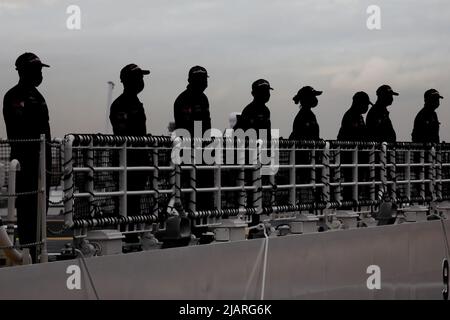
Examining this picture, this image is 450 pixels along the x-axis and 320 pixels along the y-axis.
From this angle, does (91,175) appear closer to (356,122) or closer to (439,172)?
(356,122)

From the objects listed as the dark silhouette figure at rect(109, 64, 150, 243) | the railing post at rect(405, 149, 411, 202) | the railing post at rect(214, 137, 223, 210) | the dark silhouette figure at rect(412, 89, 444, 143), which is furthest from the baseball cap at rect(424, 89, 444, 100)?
the dark silhouette figure at rect(109, 64, 150, 243)

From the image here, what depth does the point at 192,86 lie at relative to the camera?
15094mm

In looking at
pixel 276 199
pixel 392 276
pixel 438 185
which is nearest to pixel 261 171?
pixel 276 199

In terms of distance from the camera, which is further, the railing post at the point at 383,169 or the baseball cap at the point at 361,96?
the baseball cap at the point at 361,96

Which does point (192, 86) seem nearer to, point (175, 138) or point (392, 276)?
point (175, 138)

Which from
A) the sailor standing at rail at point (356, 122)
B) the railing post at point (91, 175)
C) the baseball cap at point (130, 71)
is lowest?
the railing post at point (91, 175)

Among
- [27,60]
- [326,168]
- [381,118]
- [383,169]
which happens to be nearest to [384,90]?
[381,118]

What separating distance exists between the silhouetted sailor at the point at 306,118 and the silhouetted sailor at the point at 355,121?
2.05m

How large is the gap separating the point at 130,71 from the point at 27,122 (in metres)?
2.23

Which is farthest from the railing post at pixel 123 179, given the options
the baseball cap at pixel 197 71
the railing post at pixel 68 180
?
the baseball cap at pixel 197 71

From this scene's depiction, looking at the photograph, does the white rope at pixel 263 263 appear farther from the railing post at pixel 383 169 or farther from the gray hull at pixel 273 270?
the railing post at pixel 383 169

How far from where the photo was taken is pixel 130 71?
13930 mm

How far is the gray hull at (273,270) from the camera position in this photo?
36.4ft

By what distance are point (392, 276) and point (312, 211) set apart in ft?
5.64
